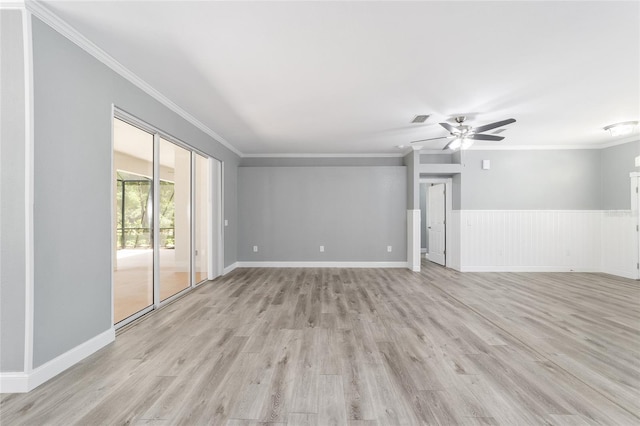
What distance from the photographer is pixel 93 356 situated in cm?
242

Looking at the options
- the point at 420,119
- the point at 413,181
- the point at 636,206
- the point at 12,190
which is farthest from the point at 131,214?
the point at 636,206

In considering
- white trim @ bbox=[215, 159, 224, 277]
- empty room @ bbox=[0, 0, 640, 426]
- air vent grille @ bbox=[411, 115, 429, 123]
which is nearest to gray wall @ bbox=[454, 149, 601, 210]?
empty room @ bbox=[0, 0, 640, 426]

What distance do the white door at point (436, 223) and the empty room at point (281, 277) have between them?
5.40 feet

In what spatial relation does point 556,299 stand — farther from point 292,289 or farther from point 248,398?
point 248,398

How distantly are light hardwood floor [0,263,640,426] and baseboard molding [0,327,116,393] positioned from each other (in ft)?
0.20

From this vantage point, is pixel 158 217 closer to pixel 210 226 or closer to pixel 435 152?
pixel 210 226

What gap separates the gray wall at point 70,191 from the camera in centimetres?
204

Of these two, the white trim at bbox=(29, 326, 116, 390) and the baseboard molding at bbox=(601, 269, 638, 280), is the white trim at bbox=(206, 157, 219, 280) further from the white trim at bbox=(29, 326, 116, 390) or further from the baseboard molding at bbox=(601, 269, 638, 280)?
the baseboard molding at bbox=(601, 269, 638, 280)

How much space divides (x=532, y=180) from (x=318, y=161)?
16.1 feet

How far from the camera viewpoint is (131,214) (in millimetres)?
5535

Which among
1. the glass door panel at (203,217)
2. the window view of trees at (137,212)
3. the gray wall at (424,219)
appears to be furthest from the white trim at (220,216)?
the gray wall at (424,219)

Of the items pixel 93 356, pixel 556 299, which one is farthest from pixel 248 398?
pixel 556 299

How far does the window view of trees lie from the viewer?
508cm

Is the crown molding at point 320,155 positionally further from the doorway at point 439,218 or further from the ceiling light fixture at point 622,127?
the ceiling light fixture at point 622,127
